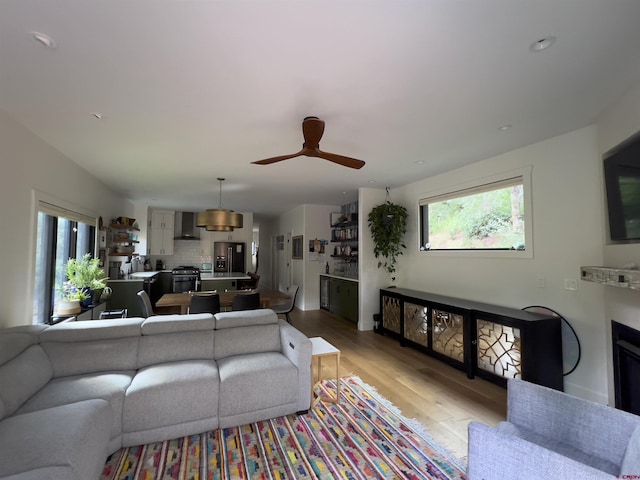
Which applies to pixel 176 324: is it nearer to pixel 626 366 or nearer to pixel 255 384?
pixel 255 384

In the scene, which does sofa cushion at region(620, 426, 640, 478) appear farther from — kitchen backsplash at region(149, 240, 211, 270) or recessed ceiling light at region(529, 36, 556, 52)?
kitchen backsplash at region(149, 240, 211, 270)

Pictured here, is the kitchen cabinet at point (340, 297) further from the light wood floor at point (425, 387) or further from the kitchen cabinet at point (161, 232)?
the kitchen cabinet at point (161, 232)

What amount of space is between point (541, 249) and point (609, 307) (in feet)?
2.50

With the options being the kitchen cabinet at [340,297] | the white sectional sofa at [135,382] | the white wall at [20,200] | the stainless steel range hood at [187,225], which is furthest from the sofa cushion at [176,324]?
the stainless steel range hood at [187,225]

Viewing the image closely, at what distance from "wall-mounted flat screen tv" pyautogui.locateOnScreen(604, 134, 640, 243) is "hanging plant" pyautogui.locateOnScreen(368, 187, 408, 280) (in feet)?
8.92

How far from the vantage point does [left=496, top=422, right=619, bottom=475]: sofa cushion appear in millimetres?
1358

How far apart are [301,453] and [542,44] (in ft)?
9.60

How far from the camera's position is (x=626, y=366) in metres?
2.15

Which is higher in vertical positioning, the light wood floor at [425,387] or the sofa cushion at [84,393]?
the sofa cushion at [84,393]

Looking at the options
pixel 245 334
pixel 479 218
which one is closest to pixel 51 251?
pixel 245 334

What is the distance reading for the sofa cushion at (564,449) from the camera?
1.36 m

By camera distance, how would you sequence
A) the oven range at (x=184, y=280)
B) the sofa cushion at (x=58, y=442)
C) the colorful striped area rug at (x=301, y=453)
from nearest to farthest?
1. the sofa cushion at (x=58, y=442)
2. the colorful striped area rug at (x=301, y=453)
3. the oven range at (x=184, y=280)

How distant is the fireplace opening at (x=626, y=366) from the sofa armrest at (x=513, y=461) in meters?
1.52

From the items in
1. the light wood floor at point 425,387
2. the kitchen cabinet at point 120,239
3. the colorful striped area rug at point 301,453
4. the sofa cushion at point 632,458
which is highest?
the kitchen cabinet at point 120,239
